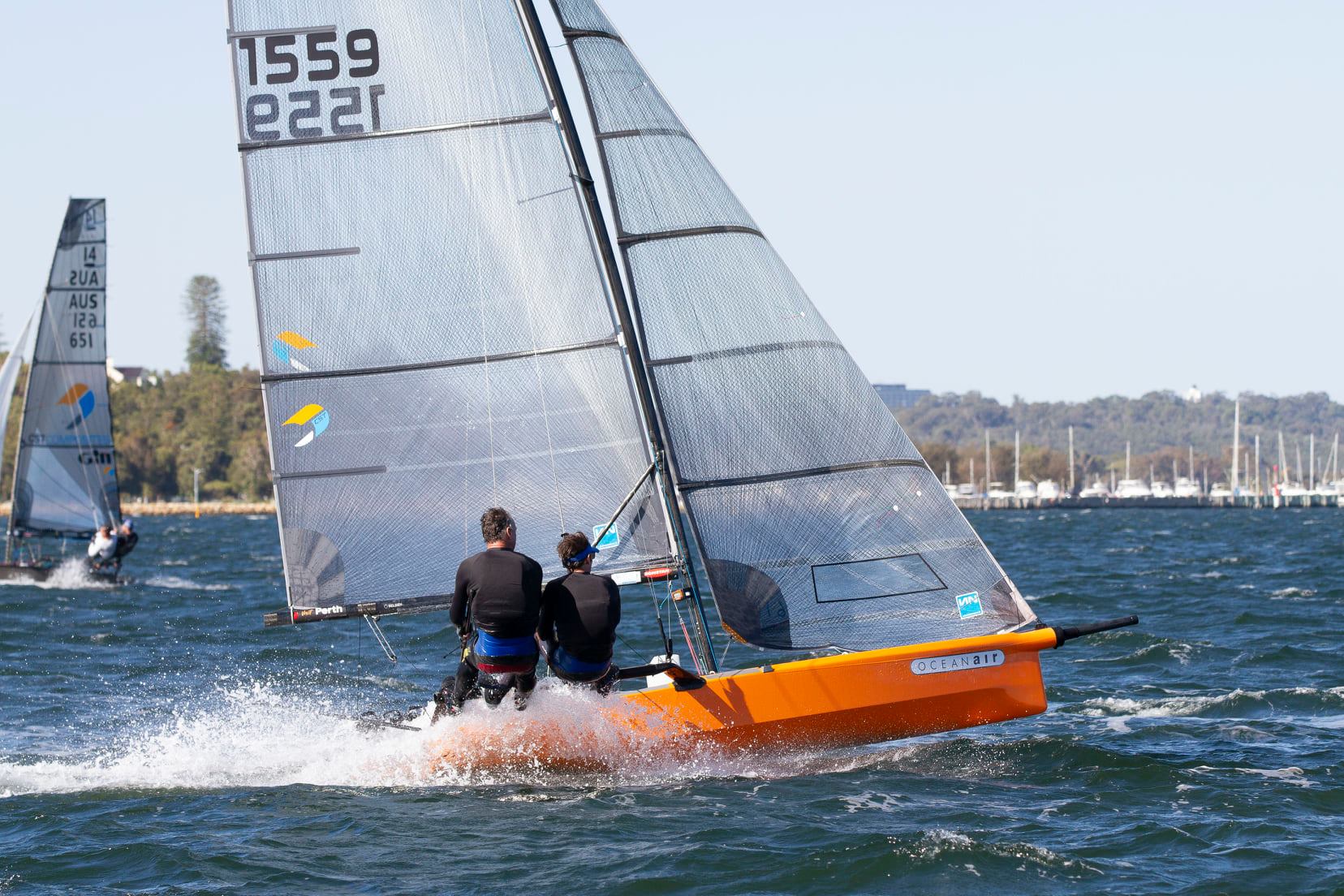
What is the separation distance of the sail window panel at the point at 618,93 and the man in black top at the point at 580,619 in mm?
2726

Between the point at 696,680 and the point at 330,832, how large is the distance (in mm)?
2345

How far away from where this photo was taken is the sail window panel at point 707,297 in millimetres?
10547

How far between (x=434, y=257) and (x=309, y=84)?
136cm

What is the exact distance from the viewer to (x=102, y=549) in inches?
1163

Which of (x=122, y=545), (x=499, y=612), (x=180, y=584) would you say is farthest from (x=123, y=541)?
(x=499, y=612)

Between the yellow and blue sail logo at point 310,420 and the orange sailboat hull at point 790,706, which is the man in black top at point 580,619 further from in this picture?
the yellow and blue sail logo at point 310,420

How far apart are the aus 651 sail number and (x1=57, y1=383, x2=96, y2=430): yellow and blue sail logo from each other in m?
21.2

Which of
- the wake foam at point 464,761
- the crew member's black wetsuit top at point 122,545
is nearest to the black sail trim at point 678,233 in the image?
the wake foam at point 464,761

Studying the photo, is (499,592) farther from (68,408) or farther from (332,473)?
(68,408)

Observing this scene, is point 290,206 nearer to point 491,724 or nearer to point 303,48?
point 303,48

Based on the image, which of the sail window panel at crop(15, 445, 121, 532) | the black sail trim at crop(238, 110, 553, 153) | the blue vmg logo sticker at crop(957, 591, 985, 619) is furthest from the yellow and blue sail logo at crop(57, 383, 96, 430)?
the blue vmg logo sticker at crop(957, 591, 985, 619)

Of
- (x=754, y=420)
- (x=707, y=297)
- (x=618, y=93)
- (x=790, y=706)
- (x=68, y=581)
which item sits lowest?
(x=790, y=706)

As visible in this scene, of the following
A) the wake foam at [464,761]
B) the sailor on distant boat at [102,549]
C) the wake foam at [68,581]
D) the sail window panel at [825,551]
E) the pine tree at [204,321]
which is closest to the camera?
the wake foam at [464,761]

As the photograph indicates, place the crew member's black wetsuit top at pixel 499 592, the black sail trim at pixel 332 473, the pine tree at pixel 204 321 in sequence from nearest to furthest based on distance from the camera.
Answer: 1. the crew member's black wetsuit top at pixel 499 592
2. the black sail trim at pixel 332 473
3. the pine tree at pixel 204 321
